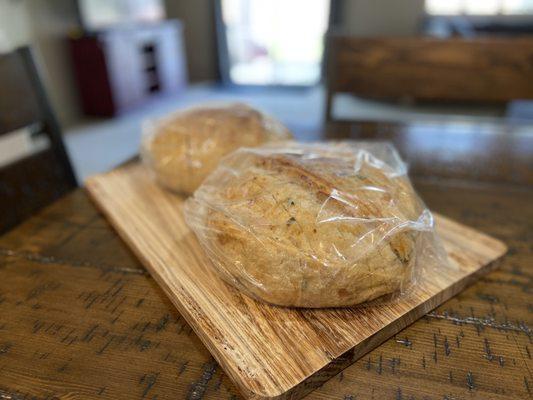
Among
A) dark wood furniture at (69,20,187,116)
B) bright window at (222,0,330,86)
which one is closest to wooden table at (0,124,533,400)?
dark wood furniture at (69,20,187,116)

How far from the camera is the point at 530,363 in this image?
19.2 inches

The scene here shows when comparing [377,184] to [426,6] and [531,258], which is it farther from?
[426,6]

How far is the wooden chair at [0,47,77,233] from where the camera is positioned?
83 centimetres

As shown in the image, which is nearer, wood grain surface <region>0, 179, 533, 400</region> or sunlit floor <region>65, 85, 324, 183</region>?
wood grain surface <region>0, 179, 533, 400</region>

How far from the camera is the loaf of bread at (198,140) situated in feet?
2.80

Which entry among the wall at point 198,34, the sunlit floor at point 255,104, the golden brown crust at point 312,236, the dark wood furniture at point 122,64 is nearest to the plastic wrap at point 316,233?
the golden brown crust at point 312,236

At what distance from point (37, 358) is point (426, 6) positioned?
418cm

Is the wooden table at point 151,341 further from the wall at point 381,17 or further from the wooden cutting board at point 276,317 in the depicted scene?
the wall at point 381,17

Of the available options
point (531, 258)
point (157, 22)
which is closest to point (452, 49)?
point (531, 258)

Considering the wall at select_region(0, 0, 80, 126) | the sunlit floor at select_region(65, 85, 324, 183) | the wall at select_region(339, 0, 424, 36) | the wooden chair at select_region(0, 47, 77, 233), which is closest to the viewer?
the wooden chair at select_region(0, 47, 77, 233)

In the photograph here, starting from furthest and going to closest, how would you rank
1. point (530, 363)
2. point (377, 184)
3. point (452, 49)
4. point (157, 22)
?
1. point (157, 22)
2. point (452, 49)
3. point (377, 184)
4. point (530, 363)

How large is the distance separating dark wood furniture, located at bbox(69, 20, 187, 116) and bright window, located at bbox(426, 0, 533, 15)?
104 inches

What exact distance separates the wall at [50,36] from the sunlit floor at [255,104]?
0.24m

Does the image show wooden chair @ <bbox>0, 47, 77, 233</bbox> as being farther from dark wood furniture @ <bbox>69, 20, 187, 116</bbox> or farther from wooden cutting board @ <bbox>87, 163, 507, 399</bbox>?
dark wood furniture @ <bbox>69, 20, 187, 116</bbox>
